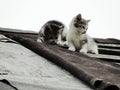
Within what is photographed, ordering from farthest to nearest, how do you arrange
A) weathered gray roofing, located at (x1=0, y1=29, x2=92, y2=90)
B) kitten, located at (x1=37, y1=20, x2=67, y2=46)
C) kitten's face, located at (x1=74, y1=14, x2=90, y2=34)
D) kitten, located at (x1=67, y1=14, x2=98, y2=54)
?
kitten's face, located at (x1=74, y1=14, x2=90, y2=34) < kitten, located at (x1=37, y1=20, x2=67, y2=46) < kitten, located at (x1=67, y1=14, x2=98, y2=54) < weathered gray roofing, located at (x1=0, y1=29, x2=92, y2=90)

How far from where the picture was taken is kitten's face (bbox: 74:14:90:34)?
7.66m

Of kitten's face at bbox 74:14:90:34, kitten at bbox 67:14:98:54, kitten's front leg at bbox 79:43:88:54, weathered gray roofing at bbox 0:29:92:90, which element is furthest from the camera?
kitten's face at bbox 74:14:90:34

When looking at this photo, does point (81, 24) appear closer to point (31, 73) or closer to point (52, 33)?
point (52, 33)

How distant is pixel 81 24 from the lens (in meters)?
7.70


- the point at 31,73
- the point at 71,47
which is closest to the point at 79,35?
the point at 71,47

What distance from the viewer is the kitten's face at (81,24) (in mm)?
7664

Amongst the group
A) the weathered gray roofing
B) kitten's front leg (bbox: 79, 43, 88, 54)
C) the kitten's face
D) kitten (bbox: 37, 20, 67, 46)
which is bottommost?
kitten's front leg (bbox: 79, 43, 88, 54)

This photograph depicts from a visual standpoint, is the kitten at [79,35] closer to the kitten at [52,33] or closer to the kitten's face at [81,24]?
the kitten's face at [81,24]

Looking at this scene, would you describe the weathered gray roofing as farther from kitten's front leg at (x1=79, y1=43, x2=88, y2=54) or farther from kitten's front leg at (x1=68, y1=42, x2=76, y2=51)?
kitten's front leg at (x1=68, y1=42, x2=76, y2=51)

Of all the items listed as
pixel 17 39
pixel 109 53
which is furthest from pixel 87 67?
pixel 109 53

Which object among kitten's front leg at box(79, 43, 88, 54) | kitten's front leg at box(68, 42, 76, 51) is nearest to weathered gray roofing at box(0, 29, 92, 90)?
kitten's front leg at box(79, 43, 88, 54)

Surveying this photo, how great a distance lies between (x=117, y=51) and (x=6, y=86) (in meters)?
4.28

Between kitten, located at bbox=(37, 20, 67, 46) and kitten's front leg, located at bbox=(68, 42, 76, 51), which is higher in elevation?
kitten, located at bbox=(37, 20, 67, 46)

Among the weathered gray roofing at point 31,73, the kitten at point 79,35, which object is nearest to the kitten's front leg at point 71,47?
the kitten at point 79,35
